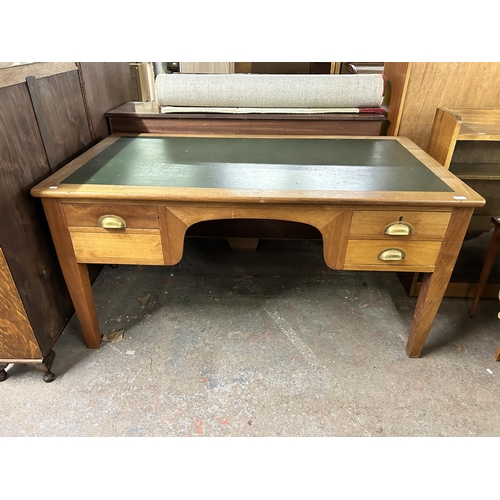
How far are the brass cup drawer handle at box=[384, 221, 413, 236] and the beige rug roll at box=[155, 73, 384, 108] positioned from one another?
0.90m

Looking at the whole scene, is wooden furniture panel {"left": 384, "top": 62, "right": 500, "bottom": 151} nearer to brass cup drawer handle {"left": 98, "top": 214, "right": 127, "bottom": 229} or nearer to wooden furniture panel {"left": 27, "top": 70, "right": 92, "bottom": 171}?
brass cup drawer handle {"left": 98, "top": 214, "right": 127, "bottom": 229}

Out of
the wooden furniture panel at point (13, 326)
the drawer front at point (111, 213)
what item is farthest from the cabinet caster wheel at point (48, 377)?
the drawer front at point (111, 213)

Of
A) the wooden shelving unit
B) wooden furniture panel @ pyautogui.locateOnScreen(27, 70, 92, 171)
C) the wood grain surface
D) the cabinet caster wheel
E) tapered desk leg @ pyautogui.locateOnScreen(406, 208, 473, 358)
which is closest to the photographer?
the wood grain surface

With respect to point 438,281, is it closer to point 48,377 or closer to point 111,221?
point 111,221

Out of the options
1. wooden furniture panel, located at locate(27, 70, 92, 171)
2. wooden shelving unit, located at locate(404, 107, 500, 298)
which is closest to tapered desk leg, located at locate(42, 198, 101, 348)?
wooden furniture panel, located at locate(27, 70, 92, 171)

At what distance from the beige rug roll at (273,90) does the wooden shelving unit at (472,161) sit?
39 centimetres

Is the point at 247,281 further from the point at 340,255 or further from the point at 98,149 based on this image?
the point at 98,149

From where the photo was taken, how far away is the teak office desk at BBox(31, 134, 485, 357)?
1.33 metres

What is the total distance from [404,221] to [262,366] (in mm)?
854

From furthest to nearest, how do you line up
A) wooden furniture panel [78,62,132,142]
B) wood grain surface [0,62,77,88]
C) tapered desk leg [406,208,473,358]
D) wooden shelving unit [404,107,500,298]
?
wooden furniture panel [78,62,132,142]
wooden shelving unit [404,107,500,298]
tapered desk leg [406,208,473,358]
wood grain surface [0,62,77,88]

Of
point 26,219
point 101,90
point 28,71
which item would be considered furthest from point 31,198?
point 101,90

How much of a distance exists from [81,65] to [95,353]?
136 cm

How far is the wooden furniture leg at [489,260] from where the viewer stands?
1.72 meters

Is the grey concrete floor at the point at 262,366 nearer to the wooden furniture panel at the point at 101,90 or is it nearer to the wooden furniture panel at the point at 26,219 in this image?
the wooden furniture panel at the point at 26,219
